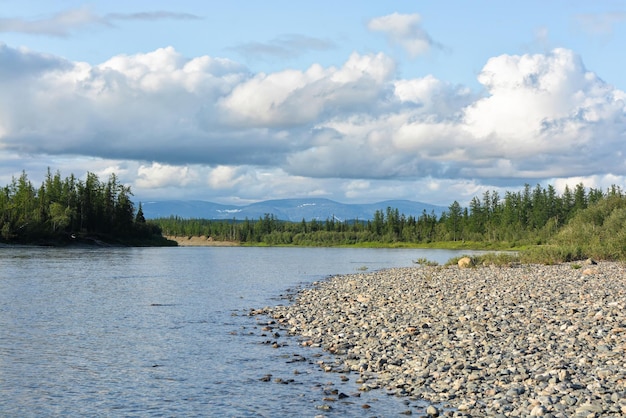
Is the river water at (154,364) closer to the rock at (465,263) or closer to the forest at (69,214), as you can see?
the rock at (465,263)

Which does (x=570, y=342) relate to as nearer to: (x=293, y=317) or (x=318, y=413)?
(x=318, y=413)

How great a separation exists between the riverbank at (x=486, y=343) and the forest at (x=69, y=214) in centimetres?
12403

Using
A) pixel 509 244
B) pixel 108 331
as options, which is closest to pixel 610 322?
pixel 108 331

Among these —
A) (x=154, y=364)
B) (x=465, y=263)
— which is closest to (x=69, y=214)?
(x=465, y=263)

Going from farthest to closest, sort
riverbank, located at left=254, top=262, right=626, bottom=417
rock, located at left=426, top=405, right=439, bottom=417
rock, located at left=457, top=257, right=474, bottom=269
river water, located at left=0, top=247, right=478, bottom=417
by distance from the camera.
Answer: rock, located at left=457, top=257, right=474, bottom=269, river water, located at left=0, top=247, right=478, bottom=417, riverbank, located at left=254, top=262, right=626, bottom=417, rock, located at left=426, top=405, right=439, bottom=417

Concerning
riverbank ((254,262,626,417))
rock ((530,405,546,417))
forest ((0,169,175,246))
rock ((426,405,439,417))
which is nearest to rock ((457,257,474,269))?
riverbank ((254,262,626,417))

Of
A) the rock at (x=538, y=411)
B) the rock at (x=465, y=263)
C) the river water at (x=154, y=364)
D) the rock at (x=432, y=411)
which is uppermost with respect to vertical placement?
the rock at (x=465, y=263)

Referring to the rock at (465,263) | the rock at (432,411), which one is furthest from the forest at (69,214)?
the rock at (432,411)

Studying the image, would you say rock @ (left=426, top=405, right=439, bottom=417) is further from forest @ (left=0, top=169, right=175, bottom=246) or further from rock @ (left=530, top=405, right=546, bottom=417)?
forest @ (left=0, top=169, right=175, bottom=246)

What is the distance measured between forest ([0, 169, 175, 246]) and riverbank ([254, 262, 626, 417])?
407 feet

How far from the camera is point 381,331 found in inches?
963

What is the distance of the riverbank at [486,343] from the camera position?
48.5 ft

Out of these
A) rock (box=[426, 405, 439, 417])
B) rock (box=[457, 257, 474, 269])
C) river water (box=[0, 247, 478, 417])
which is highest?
rock (box=[457, 257, 474, 269])

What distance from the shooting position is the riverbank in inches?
582
